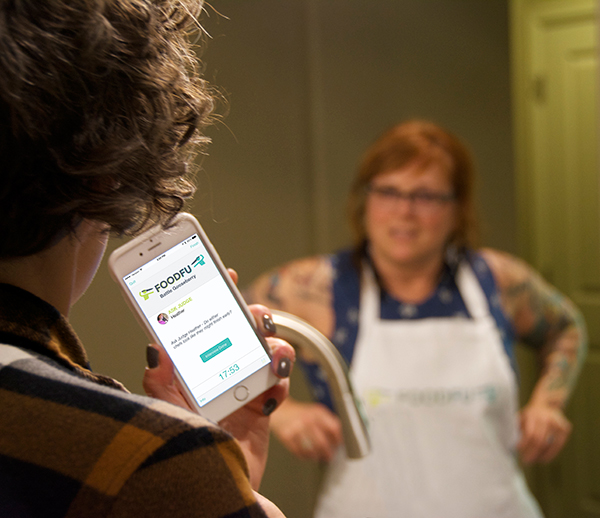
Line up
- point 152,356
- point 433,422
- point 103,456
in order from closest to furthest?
1. point 103,456
2. point 152,356
3. point 433,422

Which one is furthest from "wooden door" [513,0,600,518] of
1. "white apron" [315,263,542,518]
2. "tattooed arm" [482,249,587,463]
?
"white apron" [315,263,542,518]

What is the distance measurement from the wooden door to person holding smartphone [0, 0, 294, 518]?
5.02 ft

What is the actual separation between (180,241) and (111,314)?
0.05 meters

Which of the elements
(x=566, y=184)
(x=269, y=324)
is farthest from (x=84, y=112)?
(x=566, y=184)

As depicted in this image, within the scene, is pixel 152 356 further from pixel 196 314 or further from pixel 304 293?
pixel 304 293

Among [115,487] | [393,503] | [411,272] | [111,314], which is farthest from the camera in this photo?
[411,272]

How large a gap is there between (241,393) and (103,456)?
146 millimetres

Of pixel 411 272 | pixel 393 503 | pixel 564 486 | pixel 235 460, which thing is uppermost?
pixel 235 460

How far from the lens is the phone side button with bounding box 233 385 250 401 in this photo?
319mm

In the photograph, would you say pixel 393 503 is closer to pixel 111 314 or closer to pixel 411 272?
pixel 411 272

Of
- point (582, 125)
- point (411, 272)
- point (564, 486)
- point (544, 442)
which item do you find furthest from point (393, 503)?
point (582, 125)

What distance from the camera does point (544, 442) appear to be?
32.3 inches

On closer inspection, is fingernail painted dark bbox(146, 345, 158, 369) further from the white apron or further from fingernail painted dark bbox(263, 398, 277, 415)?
the white apron

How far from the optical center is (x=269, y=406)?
1.09 ft
